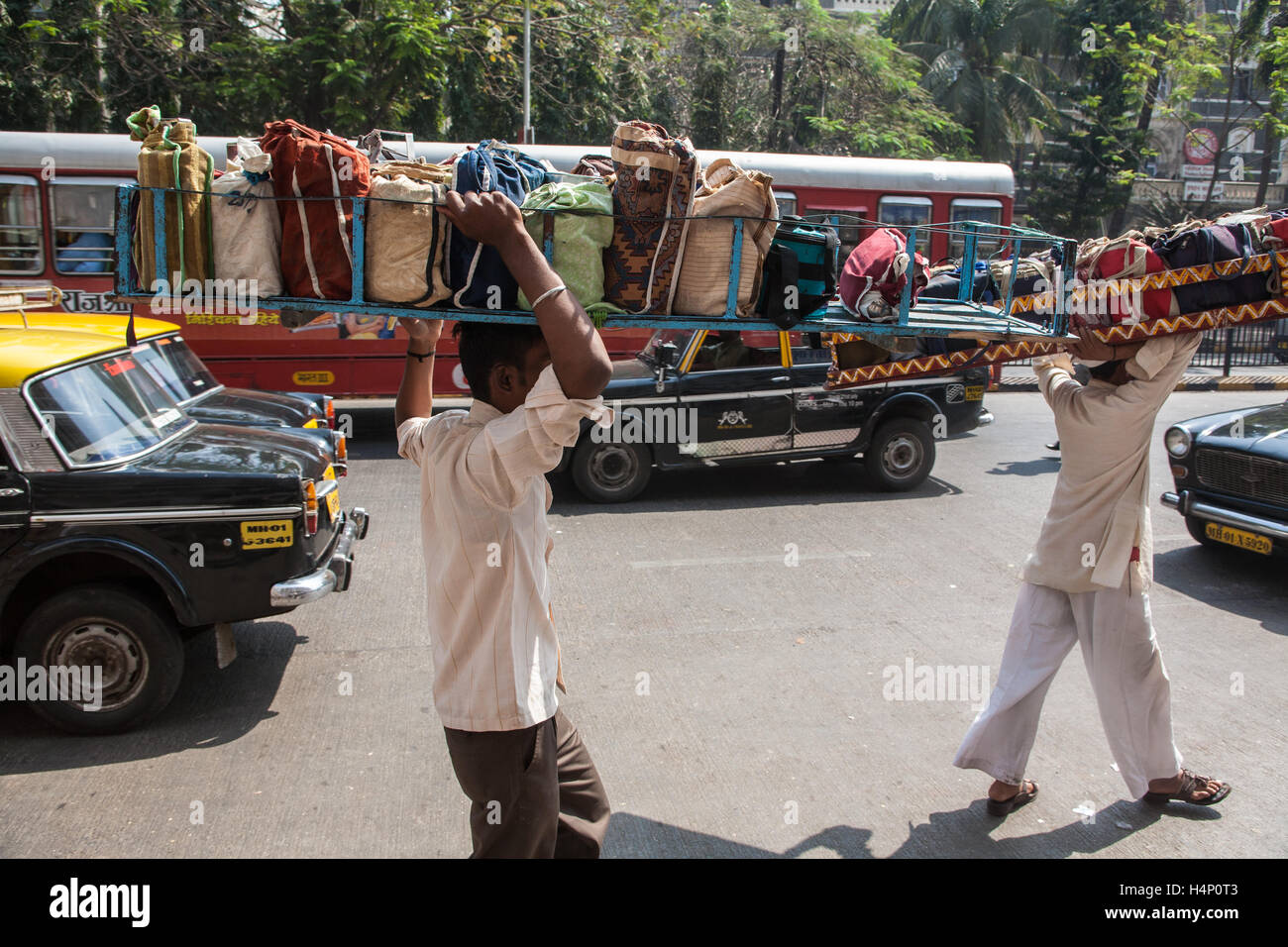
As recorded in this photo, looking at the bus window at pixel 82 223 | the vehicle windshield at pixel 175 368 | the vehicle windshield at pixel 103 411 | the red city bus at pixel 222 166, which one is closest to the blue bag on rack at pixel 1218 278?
the vehicle windshield at pixel 103 411

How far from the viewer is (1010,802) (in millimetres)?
3730

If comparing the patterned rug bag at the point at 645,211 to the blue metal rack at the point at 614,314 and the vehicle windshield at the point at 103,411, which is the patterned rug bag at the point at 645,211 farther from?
the vehicle windshield at the point at 103,411

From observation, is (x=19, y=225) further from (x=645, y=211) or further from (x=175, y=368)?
(x=645, y=211)

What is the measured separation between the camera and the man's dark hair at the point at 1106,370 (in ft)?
11.5

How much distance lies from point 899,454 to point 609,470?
2686 mm

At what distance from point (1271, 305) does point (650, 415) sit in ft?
17.9

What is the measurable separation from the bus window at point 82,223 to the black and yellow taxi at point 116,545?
6.54m

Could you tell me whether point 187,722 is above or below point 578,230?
below

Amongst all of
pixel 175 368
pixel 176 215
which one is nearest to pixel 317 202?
pixel 176 215

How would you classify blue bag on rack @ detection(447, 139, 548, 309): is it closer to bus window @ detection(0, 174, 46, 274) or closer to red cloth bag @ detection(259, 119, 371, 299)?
red cloth bag @ detection(259, 119, 371, 299)

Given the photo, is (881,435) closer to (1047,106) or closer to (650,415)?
(650,415)

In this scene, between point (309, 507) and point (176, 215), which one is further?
point (309, 507)

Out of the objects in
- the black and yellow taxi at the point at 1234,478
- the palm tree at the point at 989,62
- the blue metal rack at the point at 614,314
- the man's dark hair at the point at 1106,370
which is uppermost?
the palm tree at the point at 989,62
